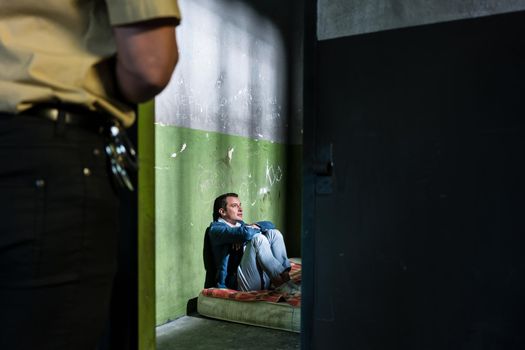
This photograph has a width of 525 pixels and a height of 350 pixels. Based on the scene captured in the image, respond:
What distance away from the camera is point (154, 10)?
2.15 ft

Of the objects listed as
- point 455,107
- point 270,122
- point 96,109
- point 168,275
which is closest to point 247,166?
point 270,122

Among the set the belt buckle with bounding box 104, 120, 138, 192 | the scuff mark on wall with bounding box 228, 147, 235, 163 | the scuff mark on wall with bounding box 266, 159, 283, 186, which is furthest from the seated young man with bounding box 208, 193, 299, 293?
the belt buckle with bounding box 104, 120, 138, 192

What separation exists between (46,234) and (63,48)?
10.9 inches

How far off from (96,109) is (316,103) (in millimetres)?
1063

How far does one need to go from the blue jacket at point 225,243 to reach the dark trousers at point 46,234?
2891 mm

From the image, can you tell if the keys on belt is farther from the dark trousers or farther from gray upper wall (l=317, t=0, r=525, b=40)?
gray upper wall (l=317, t=0, r=525, b=40)

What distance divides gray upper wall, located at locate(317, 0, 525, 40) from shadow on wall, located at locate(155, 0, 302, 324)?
167 centimetres

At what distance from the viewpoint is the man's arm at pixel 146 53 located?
671 millimetres

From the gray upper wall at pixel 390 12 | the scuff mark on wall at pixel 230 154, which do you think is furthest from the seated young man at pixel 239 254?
the gray upper wall at pixel 390 12

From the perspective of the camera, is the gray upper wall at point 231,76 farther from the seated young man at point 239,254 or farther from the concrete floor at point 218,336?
the concrete floor at point 218,336

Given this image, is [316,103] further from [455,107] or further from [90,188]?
[90,188]

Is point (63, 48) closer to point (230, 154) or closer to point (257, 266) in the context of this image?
point (257, 266)

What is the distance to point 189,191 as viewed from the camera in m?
3.42

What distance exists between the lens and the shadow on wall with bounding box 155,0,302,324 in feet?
10.5
